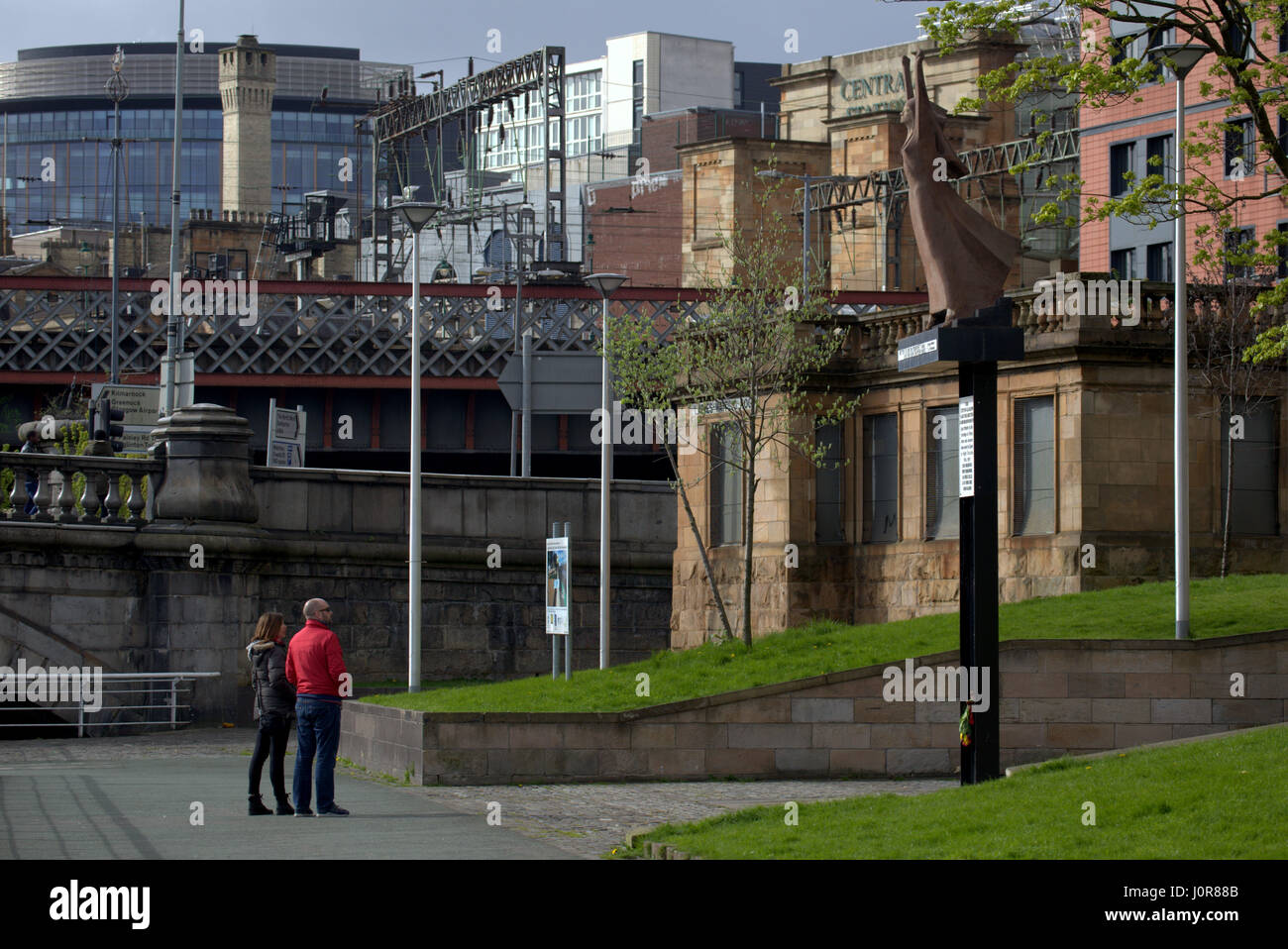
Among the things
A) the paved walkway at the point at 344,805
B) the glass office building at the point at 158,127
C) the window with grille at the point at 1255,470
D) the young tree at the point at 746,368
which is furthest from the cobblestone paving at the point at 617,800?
the glass office building at the point at 158,127

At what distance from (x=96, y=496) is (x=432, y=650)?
7.45m

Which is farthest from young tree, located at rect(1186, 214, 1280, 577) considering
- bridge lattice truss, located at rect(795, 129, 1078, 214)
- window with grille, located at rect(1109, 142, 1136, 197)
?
window with grille, located at rect(1109, 142, 1136, 197)

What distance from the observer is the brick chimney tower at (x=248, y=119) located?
128625 mm

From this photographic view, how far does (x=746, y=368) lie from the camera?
27.8m

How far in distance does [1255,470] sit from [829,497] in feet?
20.9

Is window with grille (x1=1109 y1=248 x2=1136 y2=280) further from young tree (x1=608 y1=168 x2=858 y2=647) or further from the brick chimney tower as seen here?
the brick chimney tower

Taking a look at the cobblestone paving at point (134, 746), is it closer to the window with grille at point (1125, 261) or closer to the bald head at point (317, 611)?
the bald head at point (317, 611)

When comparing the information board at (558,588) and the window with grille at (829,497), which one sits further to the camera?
the window with grille at (829,497)

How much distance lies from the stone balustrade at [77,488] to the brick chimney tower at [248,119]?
95.1 meters

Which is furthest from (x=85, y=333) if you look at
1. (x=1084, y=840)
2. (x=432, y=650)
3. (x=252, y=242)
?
(x=1084, y=840)

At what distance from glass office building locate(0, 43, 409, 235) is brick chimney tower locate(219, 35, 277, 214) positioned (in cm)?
3528

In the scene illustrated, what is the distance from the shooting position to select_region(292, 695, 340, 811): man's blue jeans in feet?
58.0

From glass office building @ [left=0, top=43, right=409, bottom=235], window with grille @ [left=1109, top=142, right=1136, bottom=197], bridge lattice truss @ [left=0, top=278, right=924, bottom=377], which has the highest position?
glass office building @ [left=0, top=43, right=409, bottom=235]
